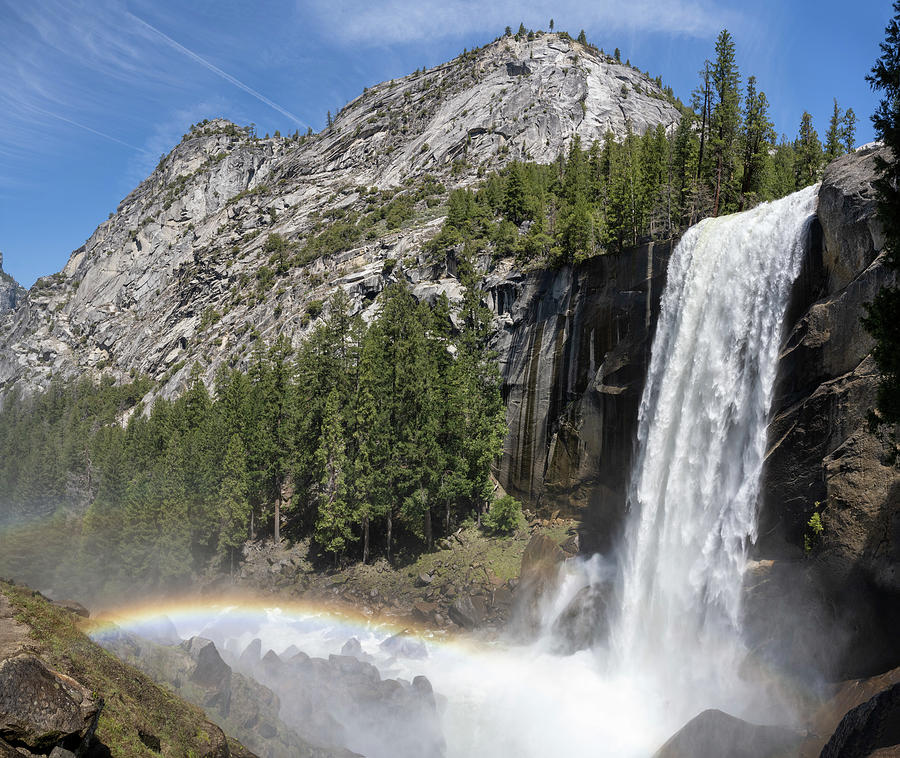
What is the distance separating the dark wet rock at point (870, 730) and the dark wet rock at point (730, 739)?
2117mm

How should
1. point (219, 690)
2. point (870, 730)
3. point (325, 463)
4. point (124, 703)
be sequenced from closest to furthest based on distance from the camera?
point (870, 730) < point (124, 703) < point (219, 690) < point (325, 463)

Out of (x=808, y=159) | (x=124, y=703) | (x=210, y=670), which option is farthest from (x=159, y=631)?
(x=808, y=159)

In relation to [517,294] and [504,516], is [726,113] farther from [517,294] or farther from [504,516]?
[504,516]

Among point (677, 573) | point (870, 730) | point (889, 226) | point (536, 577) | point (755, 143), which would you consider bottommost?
point (536, 577)

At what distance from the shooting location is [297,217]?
117 m

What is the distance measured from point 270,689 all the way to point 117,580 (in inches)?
993

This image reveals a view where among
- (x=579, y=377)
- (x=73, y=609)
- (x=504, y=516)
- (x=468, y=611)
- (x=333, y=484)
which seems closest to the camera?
(x=73, y=609)

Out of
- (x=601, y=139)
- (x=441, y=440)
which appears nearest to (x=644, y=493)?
(x=441, y=440)

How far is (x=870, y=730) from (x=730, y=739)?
4744mm

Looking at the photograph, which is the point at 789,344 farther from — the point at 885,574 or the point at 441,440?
the point at 441,440

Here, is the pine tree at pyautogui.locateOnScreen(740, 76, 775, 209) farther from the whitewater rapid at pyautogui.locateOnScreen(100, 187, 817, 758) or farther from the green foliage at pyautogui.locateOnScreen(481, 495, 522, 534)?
the green foliage at pyautogui.locateOnScreen(481, 495, 522, 534)

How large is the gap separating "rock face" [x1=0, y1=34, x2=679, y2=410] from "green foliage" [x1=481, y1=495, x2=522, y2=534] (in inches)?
864

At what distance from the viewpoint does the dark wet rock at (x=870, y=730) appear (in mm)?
12109

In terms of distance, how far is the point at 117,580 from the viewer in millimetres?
42656
